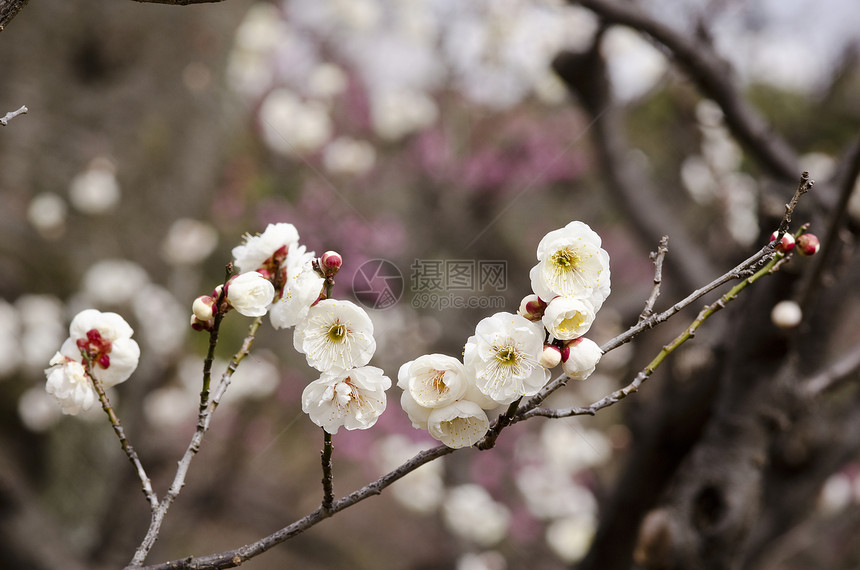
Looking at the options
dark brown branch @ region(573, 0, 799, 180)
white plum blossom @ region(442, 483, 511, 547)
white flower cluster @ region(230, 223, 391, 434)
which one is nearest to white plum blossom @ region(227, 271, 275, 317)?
white flower cluster @ region(230, 223, 391, 434)

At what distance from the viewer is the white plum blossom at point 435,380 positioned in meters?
0.64

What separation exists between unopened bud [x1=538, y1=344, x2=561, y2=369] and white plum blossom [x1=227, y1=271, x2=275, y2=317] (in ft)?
1.01

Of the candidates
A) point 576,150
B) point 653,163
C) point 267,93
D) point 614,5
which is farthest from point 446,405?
point 267,93

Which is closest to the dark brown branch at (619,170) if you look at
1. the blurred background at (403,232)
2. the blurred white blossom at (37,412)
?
the blurred background at (403,232)

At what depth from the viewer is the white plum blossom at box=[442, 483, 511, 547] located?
2844mm

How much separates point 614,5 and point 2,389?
124 inches

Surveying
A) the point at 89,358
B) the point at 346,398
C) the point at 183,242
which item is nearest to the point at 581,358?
the point at 346,398

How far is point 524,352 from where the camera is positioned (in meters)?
0.63

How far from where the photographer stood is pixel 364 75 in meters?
5.33

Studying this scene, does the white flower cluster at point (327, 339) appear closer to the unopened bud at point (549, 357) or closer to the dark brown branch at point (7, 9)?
the unopened bud at point (549, 357)

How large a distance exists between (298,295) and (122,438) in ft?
0.90

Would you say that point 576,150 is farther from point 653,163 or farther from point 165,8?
point 165,8

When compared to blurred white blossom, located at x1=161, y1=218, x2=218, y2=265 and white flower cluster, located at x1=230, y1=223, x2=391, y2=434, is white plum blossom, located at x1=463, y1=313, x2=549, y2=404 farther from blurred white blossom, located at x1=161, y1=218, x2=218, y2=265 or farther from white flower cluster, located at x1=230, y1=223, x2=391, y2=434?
blurred white blossom, located at x1=161, y1=218, x2=218, y2=265

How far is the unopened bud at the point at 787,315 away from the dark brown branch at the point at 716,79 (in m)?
0.65
